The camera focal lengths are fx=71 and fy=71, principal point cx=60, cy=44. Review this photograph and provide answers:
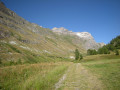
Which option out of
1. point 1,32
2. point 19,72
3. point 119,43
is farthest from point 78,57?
point 1,32

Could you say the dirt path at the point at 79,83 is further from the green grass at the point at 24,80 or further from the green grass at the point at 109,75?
the green grass at the point at 24,80

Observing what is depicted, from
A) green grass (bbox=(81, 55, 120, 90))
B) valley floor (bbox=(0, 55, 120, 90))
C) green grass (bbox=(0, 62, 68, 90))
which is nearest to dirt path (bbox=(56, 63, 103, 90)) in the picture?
valley floor (bbox=(0, 55, 120, 90))

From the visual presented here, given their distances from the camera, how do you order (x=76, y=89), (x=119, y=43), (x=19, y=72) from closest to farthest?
(x=76, y=89) < (x=19, y=72) < (x=119, y=43)

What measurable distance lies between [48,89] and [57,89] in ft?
→ 2.47

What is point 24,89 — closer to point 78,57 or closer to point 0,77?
point 0,77

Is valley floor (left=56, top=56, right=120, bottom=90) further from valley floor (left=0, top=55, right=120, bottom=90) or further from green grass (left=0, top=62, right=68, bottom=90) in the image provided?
green grass (left=0, top=62, right=68, bottom=90)

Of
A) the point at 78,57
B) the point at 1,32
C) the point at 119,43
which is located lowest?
the point at 78,57

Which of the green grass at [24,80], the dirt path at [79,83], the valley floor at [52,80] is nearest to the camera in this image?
the green grass at [24,80]

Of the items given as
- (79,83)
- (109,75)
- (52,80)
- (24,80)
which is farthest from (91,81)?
(24,80)

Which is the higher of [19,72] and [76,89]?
[19,72]

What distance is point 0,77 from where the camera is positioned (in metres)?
7.13

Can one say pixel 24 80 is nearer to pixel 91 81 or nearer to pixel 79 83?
pixel 79 83

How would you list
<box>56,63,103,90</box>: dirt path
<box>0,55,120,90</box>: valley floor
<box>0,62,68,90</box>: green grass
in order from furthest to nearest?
<box>56,63,103,90</box>: dirt path < <box>0,55,120,90</box>: valley floor < <box>0,62,68,90</box>: green grass

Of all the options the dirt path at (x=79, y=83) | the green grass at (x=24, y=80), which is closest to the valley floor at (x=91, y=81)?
the dirt path at (x=79, y=83)
